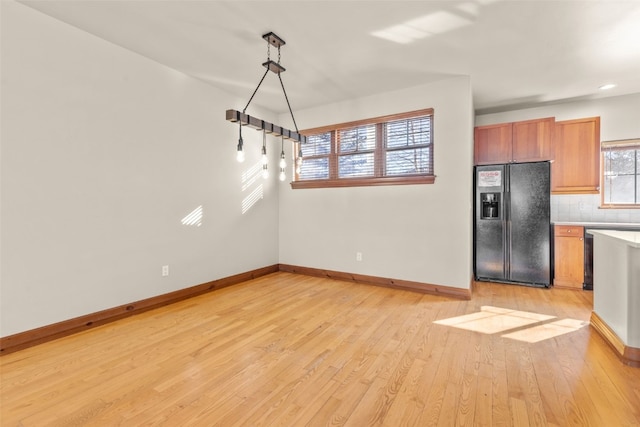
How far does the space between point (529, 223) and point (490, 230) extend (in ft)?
1.73

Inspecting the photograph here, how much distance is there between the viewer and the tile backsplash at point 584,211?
4359 millimetres

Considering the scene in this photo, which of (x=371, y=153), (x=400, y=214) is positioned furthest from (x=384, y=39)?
(x=400, y=214)

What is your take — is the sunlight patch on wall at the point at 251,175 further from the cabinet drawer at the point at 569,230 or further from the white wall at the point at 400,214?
the cabinet drawer at the point at 569,230

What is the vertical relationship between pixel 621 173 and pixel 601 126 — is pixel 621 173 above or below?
below

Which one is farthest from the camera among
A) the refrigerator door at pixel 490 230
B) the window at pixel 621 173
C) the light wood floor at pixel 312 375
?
the refrigerator door at pixel 490 230

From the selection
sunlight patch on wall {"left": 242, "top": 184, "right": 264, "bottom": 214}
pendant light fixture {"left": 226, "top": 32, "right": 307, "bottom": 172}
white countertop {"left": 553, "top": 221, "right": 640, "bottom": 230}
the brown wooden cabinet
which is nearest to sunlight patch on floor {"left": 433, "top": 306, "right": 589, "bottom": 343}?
the brown wooden cabinet

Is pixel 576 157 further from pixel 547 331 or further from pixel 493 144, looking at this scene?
pixel 547 331

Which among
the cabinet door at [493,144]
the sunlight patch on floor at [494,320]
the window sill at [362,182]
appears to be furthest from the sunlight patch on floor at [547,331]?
the cabinet door at [493,144]

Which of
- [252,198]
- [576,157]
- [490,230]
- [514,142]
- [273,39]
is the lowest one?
[490,230]

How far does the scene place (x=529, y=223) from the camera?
169 inches

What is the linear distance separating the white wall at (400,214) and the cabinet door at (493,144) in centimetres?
75

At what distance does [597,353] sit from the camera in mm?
2303

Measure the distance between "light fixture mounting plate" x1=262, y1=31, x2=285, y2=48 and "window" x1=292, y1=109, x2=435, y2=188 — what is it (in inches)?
78.1

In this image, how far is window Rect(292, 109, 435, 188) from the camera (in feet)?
13.5
